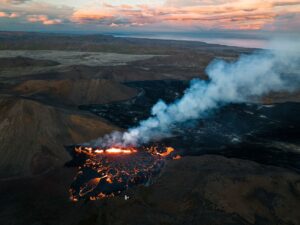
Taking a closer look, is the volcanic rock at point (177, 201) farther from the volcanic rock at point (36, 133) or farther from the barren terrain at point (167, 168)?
the volcanic rock at point (36, 133)

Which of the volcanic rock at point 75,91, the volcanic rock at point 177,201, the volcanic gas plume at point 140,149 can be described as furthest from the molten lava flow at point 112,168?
the volcanic rock at point 75,91

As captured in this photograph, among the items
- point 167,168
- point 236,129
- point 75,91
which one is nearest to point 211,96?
point 236,129

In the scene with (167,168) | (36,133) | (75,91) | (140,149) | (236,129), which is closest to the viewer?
(167,168)

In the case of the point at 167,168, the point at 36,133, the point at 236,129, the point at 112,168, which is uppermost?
the point at 36,133

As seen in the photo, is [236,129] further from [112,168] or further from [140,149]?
[112,168]

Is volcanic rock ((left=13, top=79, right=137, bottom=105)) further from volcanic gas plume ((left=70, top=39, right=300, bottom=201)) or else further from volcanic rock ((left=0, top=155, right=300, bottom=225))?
volcanic rock ((left=0, top=155, right=300, bottom=225))

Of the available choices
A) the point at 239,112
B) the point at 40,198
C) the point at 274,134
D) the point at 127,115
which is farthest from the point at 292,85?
the point at 40,198

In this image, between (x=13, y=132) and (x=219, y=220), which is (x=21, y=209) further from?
(x=219, y=220)

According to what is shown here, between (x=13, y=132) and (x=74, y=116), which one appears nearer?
(x=13, y=132)
